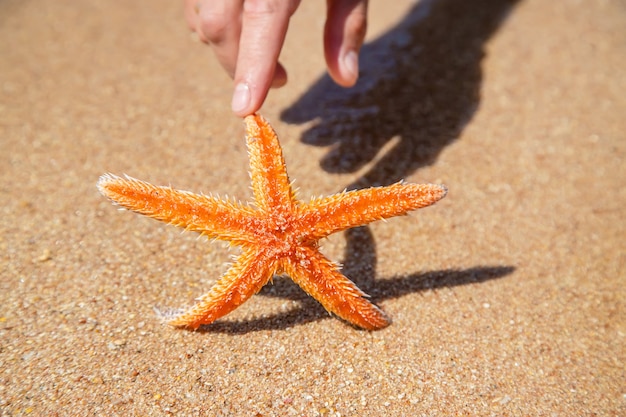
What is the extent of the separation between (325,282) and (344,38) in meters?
1.44

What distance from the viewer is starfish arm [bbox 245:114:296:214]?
2055mm

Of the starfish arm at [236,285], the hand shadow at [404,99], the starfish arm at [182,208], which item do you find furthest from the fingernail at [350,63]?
the starfish arm at [236,285]

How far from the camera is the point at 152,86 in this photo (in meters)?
3.68

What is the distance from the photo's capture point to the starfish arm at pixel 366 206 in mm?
2018

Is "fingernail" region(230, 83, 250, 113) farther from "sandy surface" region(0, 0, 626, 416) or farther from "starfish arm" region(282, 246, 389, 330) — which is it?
"sandy surface" region(0, 0, 626, 416)

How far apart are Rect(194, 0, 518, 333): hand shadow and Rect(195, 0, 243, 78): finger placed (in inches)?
38.1

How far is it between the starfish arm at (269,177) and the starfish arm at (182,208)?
89 mm

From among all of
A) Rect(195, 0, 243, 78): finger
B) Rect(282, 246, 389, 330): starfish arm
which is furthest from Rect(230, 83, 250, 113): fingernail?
Rect(282, 246, 389, 330): starfish arm

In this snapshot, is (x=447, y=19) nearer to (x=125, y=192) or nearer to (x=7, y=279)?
(x=125, y=192)

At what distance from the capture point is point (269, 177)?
206cm

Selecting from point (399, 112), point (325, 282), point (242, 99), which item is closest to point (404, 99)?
point (399, 112)

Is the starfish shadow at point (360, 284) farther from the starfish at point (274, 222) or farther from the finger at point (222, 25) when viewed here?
the finger at point (222, 25)

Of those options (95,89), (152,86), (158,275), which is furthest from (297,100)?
(158,275)

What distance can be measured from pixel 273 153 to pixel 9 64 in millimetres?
2766
